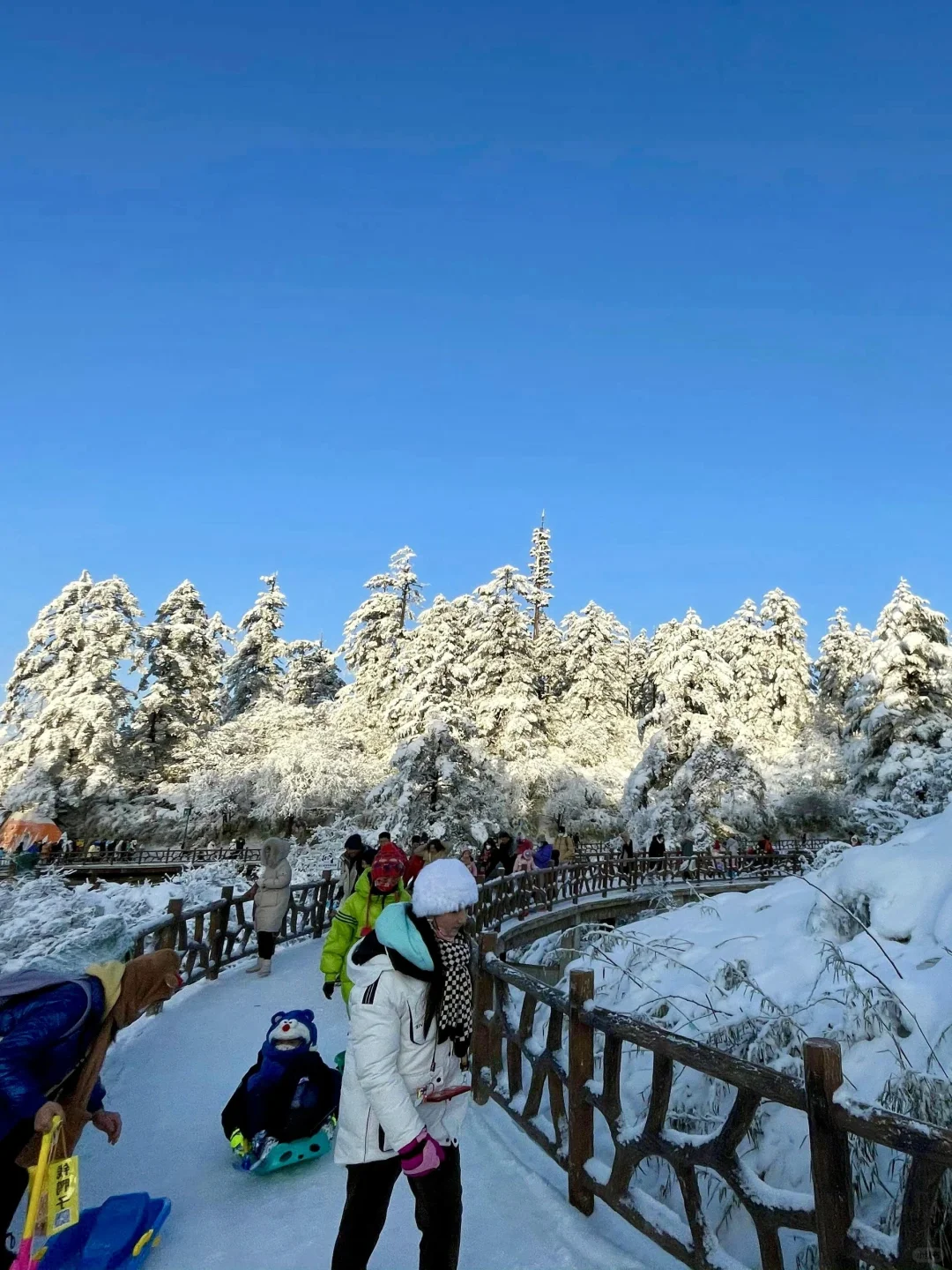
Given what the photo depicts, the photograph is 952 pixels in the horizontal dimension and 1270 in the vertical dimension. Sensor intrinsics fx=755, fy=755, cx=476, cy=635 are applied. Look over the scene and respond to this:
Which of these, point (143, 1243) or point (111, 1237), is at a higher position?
point (111, 1237)

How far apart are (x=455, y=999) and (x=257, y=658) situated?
40.0 metres

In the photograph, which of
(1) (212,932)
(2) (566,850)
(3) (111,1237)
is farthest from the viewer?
(2) (566,850)

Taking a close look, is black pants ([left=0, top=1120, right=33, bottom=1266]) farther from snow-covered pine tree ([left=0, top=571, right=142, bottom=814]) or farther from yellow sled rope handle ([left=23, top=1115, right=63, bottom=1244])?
snow-covered pine tree ([left=0, top=571, right=142, bottom=814])

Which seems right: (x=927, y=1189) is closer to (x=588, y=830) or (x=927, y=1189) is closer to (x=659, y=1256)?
(x=659, y=1256)

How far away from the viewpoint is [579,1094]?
4.28 metres

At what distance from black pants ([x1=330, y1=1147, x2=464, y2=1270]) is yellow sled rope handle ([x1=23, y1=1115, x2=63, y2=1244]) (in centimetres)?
105

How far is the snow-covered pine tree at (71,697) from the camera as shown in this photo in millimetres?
30078

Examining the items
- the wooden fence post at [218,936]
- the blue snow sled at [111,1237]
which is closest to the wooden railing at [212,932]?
the wooden fence post at [218,936]

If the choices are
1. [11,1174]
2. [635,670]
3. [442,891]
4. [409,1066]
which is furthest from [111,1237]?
[635,670]

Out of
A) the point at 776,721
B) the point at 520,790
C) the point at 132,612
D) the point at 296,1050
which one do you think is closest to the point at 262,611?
the point at 132,612

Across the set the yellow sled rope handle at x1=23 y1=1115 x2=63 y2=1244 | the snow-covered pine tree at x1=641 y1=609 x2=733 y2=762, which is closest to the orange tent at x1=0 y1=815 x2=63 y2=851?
the snow-covered pine tree at x1=641 y1=609 x2=733 y2=762

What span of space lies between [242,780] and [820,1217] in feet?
98.3

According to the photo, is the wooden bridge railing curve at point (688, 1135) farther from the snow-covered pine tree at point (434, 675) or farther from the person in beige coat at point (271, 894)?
the snow-covered pine tree at point (434, 675)

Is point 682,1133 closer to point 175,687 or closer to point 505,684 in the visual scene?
point 505,684
